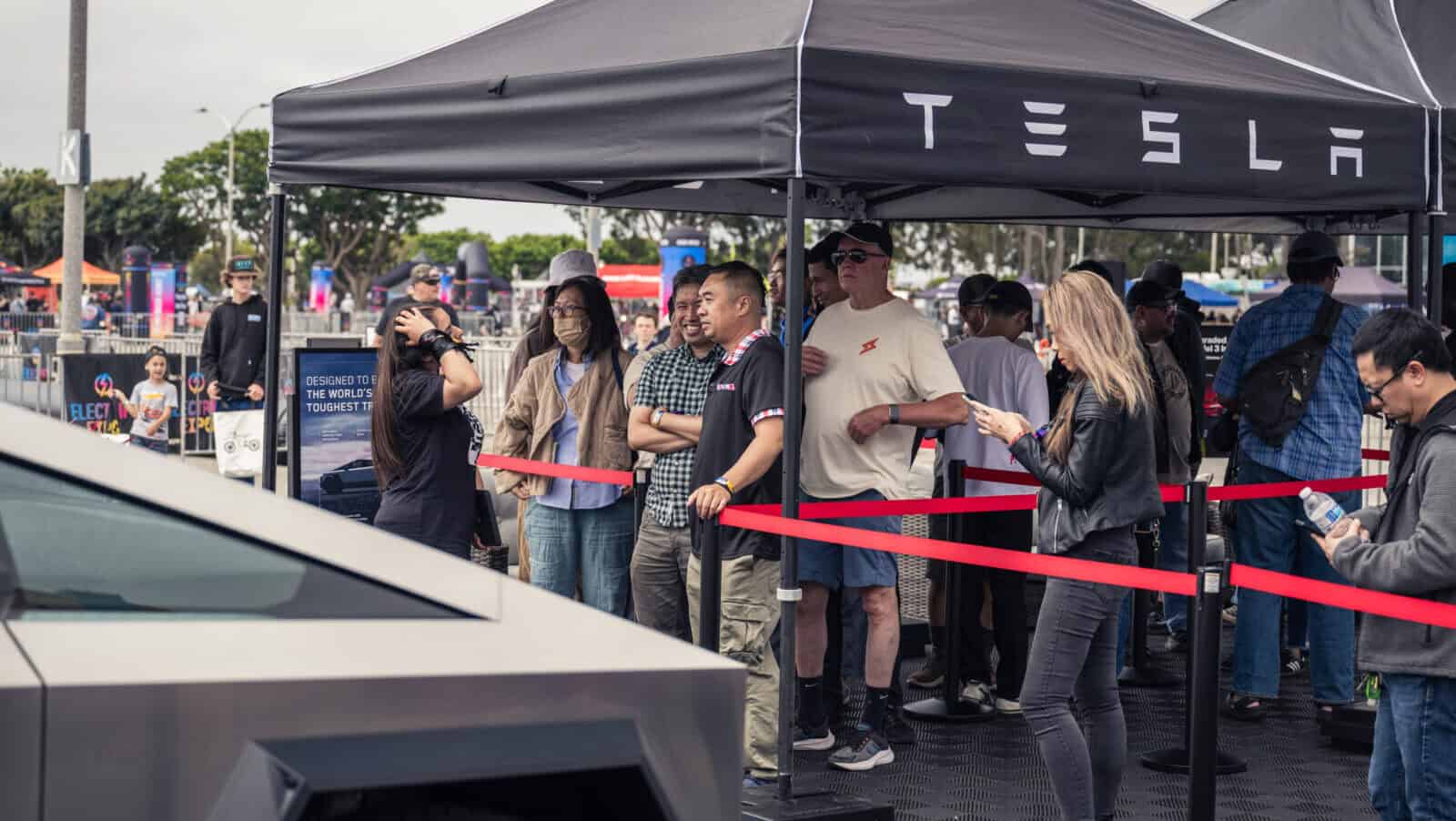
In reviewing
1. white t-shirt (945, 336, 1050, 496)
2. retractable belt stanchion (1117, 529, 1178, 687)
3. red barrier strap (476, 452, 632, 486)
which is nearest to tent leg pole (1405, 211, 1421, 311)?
white t-shirt (945, 336, 1050, 496)

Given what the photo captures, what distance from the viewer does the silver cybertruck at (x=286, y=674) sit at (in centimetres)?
221

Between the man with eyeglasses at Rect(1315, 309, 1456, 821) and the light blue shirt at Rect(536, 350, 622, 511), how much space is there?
9.83 ft

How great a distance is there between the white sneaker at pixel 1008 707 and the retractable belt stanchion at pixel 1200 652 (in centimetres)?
80

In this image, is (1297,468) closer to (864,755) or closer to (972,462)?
(972,462)

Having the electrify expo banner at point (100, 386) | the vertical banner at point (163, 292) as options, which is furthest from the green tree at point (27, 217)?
the electrify expo banner at point (100, 386)

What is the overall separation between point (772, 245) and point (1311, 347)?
76.4 metres

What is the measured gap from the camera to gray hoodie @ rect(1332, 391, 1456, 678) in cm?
404

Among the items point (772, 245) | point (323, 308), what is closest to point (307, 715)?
point (323, 308)

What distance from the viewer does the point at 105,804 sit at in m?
2.19

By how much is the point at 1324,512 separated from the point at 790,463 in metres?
1.61

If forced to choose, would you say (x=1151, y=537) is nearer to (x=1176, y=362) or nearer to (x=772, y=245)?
(x=1176, y=362)

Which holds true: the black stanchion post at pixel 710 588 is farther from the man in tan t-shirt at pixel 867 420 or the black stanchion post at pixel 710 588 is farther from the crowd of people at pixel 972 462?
the man in tan t-shirt at pixel 867 420

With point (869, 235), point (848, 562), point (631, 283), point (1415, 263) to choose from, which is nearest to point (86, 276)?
point (631, 283)

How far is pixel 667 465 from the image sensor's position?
231 inches
